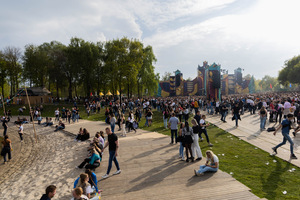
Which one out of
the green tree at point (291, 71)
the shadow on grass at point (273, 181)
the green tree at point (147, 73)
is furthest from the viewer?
the green tree at point (291, 71)

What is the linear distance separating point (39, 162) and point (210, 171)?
29.9 ft

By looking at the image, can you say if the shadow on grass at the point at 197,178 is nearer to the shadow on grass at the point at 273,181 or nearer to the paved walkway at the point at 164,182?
the paved walkway at the point at 164,182

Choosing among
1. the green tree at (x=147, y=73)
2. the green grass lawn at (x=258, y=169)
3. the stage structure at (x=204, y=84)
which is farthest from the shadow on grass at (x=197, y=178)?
the green tree at (x=147, y=73)

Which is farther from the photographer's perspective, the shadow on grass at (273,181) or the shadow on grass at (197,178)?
the shadow on grass at (197,178)

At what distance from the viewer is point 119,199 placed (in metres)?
5.13

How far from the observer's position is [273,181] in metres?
5.82

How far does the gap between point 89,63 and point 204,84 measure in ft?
91.7

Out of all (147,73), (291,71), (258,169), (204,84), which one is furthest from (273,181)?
(291,71)

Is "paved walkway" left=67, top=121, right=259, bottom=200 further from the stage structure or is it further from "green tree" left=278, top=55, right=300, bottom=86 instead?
"green tree" left=278, top=55, right=300, bottom=86

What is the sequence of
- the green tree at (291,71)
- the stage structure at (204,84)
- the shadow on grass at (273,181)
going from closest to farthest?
the shadow on grass at (273,181) → the stage structure at (204,84) → the green tree at (291,71)

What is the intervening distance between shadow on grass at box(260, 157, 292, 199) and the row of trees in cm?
2917

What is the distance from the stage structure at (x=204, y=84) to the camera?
90.8 ft

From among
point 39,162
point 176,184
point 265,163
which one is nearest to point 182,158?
point 176,184

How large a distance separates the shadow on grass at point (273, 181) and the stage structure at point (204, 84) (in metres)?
21.5
